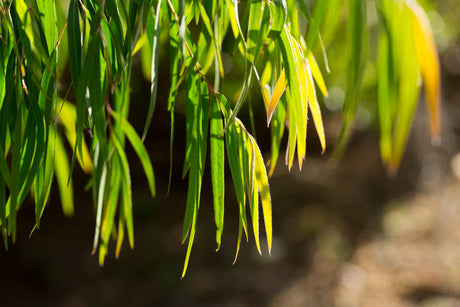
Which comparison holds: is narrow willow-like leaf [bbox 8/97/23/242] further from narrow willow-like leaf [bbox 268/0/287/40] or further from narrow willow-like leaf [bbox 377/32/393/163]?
narrow willow-like leaf [bbox 377/32/393/163]

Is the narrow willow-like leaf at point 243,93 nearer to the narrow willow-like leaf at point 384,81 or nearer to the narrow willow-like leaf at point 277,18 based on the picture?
the narrow willow-like leaf at point 277,18

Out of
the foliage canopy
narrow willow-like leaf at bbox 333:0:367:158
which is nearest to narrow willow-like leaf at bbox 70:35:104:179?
the foliage canopy

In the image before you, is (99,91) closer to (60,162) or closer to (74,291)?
(60,162)

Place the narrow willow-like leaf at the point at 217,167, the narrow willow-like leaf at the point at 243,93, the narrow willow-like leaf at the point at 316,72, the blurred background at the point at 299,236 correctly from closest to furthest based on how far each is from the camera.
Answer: the narrow willow-like leaf at the point at 243,93 → the narrow willow-like leaf at the point at 217,167 → the narrow willow-like leaf at the point at 316,72 → the blurred background at the point at 299,236

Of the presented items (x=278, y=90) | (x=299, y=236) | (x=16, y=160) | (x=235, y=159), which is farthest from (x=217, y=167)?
(x=299, y=236)

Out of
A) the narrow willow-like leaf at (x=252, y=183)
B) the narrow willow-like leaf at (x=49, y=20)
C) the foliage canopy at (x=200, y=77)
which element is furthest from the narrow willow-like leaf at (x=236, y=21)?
the narrow willow-like leaf at (x=49, y=20)

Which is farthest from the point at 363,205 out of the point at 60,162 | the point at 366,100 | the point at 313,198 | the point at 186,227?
the point at 186,227
